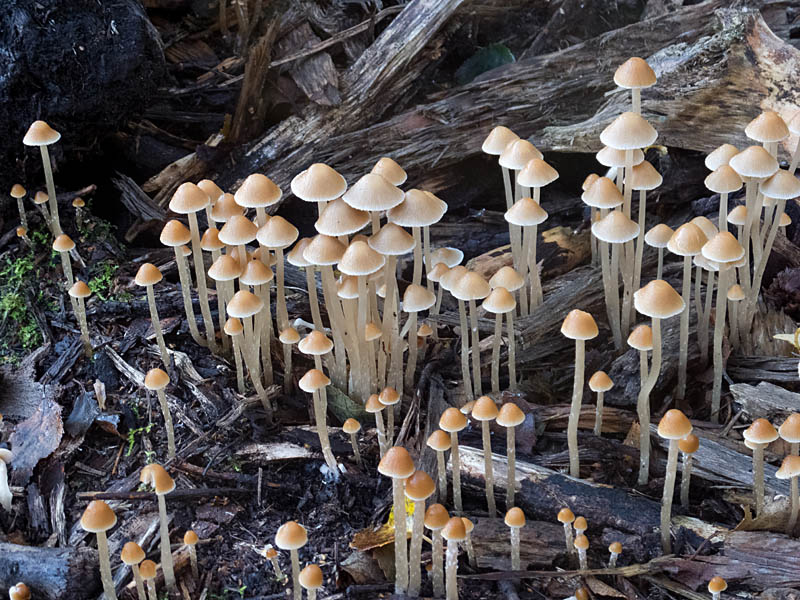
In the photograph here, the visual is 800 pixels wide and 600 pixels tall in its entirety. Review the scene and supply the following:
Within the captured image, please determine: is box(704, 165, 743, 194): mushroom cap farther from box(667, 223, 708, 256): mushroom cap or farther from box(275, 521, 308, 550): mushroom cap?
box(275, 521, 308, 550): mushroom cap

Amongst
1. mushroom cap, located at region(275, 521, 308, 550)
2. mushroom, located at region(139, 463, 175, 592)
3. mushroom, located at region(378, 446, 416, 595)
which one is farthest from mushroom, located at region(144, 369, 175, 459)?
mushroom, located at region(378, 446, 416, 595)

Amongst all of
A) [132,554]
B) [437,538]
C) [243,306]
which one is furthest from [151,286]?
[437,538]

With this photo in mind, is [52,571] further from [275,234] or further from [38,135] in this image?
[38,135]

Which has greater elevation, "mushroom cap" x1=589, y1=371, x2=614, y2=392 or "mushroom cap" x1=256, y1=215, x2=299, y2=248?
"mushroom cap" x1=256, y1=215, x2=299, y2=248

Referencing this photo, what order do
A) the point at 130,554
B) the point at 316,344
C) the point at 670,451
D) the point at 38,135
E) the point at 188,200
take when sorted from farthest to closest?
1. the point at 38,135
2. the point at 188,200
3. the point at 316,344
4. the point at 670,451
5. the point at 130,554

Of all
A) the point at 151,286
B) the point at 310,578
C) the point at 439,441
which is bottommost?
the point at 310,578

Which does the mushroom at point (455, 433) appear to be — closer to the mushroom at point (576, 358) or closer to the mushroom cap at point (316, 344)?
the mushroom at point (576, 358)
